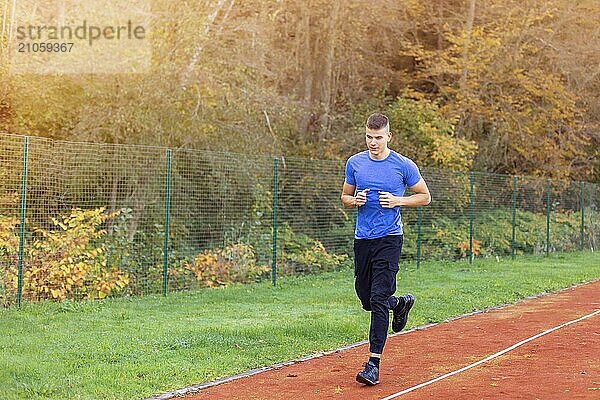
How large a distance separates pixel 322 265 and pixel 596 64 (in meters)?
17.8

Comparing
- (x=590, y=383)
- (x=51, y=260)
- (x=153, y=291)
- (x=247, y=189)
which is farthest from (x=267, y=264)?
(x=590, y=383)

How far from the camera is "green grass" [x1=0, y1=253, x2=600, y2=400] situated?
333 inches

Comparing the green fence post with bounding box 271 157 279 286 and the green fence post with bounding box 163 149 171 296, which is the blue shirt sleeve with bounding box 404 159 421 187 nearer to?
the green fence post with bounding box 163 149 171 296

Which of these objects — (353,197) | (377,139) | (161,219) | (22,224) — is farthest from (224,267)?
(377,139)

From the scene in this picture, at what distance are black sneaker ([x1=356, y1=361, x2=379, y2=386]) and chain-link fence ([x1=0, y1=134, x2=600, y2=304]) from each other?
6593mm

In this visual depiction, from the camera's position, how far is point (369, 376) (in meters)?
8.38

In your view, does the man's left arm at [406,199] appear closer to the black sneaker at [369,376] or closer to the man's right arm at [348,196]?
the man's right arm at [348,196]

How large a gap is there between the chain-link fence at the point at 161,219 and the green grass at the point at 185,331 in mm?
607

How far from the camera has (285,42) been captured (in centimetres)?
2708

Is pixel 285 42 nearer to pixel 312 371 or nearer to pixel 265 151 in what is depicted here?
pixel 265 151

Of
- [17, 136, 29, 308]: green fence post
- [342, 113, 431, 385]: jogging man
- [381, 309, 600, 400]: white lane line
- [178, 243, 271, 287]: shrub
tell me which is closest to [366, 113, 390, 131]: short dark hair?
[342, 113, 431, 385]: jogging man

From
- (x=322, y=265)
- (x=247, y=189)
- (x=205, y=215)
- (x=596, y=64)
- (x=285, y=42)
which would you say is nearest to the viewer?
(x=205, y=215)

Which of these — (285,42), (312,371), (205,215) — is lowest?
(312,371)

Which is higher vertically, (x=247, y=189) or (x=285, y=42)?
(x=285, y=42)
